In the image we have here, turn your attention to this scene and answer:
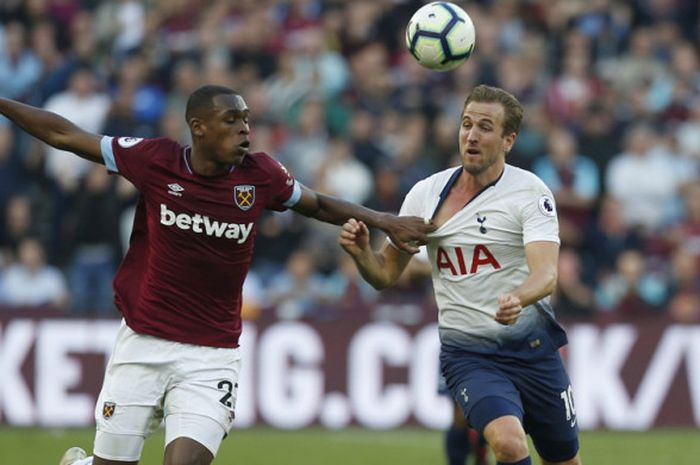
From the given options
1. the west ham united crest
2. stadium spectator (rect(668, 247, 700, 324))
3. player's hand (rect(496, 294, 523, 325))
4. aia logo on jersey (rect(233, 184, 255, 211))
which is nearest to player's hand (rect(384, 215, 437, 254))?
aia logo on jersey (rect(233, 184, 255, 211))

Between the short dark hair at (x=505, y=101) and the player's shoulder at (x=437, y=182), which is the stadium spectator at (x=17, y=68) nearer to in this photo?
the player's shoulder at (x=437, y=182)

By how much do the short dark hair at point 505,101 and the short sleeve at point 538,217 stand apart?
387 mm

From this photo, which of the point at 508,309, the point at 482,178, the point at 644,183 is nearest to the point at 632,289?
the point at 644,183

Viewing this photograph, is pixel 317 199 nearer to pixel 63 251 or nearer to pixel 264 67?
pixel 63 251

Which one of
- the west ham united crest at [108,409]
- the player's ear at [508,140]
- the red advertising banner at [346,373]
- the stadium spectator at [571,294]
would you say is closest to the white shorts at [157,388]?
the west ham united crest at [108,409]

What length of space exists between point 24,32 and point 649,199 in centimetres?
786

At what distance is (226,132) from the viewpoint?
8.43 m

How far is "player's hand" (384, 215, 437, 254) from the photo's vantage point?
346 inches

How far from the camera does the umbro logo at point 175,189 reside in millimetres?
8539

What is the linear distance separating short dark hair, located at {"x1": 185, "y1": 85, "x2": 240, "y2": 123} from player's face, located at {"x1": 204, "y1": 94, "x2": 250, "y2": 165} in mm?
43

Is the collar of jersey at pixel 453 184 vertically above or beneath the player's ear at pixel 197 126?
beneath

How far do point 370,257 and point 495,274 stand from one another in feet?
2.34

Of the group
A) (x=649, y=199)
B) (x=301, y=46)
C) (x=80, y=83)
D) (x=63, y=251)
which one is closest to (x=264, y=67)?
(x=301, y=46)

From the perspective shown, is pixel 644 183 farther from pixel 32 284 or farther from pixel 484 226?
pixel 484 226
